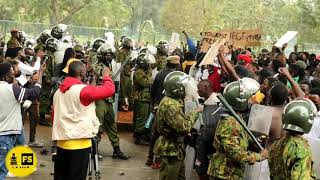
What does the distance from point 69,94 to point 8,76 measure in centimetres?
Answer: 97

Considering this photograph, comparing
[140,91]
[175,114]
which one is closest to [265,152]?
[175,114]

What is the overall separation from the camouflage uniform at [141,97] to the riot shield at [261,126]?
15.9 ft

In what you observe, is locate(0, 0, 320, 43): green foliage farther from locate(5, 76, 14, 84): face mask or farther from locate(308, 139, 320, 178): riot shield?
locate(308, 139, 320, 178): riot shield

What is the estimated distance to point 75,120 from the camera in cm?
619

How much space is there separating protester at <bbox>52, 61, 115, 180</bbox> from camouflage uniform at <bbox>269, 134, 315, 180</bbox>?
2.35 metres

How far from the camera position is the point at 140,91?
10594mm

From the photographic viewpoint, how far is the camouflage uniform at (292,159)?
4297 mm

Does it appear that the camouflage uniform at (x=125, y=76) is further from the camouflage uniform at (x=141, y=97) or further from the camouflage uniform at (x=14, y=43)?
the camouflage uniform at (x=14, y=43)

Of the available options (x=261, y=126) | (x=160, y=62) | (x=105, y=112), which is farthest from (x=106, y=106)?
(x=261, y=126)

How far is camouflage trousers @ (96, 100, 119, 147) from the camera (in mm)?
8867

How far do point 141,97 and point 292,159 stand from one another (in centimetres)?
640

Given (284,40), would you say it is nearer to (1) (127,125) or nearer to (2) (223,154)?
(1) (127,125)

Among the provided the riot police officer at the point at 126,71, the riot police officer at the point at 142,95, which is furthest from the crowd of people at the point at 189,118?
the riot police officer at the point at 126,71

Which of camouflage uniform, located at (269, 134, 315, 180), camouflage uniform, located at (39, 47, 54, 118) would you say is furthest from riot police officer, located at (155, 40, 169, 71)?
camouflage uniform, located at (269, 134, 315, 180)
